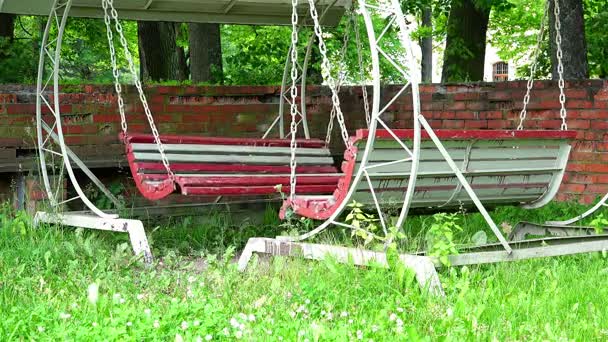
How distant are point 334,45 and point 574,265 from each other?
1059 centimetres

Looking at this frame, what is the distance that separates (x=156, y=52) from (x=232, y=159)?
16.9 feet

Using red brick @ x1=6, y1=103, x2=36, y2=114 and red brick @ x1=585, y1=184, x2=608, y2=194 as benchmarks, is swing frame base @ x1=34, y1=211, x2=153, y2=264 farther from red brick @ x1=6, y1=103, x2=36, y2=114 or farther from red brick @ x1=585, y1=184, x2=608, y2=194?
red brick @ x1=585, y1=184, x2=608, y2=194

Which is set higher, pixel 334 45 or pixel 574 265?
pixel 334 45

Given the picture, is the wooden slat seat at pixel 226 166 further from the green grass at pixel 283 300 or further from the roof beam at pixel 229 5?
the roof beam at pixel 229 5

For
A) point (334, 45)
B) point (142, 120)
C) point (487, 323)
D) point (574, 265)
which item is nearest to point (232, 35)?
point (334, 45)

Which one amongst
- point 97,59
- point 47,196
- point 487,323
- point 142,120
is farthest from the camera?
point 97,59

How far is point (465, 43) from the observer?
40.5 feet

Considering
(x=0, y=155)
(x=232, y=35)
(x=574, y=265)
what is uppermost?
(x=232, y=35)

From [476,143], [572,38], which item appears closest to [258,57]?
[572,38]

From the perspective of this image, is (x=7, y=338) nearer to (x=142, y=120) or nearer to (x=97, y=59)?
(x=142, y=120)

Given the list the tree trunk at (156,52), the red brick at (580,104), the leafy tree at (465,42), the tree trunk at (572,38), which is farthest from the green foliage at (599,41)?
the tree trunk at (156,52)

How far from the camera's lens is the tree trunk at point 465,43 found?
1216 centimetres

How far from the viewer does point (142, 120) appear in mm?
8820

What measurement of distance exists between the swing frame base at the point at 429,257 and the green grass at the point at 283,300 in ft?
0.23
